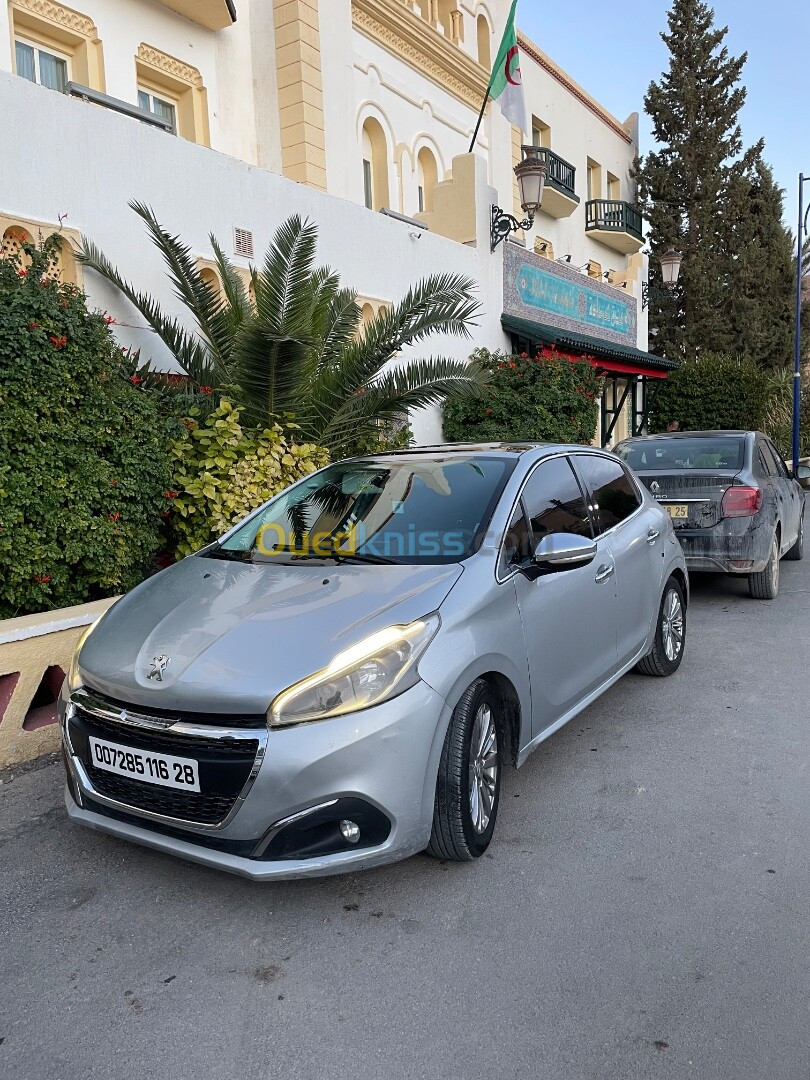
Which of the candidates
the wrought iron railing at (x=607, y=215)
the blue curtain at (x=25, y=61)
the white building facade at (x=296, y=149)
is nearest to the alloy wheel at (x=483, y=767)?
the white building facade at (x=296, y=149)

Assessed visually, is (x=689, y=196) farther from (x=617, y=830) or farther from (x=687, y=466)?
(x=617, y=830)

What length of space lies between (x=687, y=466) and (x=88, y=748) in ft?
21.2

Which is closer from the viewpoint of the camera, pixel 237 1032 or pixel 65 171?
pixel 237 1032

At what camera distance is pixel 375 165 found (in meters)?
14.3

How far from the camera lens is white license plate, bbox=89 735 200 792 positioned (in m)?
2.77

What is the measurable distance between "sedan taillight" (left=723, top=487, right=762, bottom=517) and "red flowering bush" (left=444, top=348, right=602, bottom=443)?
3.95m

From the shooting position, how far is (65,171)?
666 cm

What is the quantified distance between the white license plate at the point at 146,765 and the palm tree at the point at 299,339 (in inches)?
163

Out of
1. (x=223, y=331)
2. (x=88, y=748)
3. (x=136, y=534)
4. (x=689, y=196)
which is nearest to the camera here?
(x=88, y=748)

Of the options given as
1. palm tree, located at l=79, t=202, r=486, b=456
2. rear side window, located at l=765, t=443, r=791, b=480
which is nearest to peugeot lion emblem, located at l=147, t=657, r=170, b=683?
palm tree, located at l=79, t=202, r=486, b=456

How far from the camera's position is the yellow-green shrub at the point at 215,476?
622 cm

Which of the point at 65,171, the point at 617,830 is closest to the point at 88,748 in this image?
the point at 617,830

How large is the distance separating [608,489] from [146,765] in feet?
10.4

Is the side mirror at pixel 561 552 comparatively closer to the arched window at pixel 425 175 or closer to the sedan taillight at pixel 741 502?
the sedan taillight at pixel 741 502
